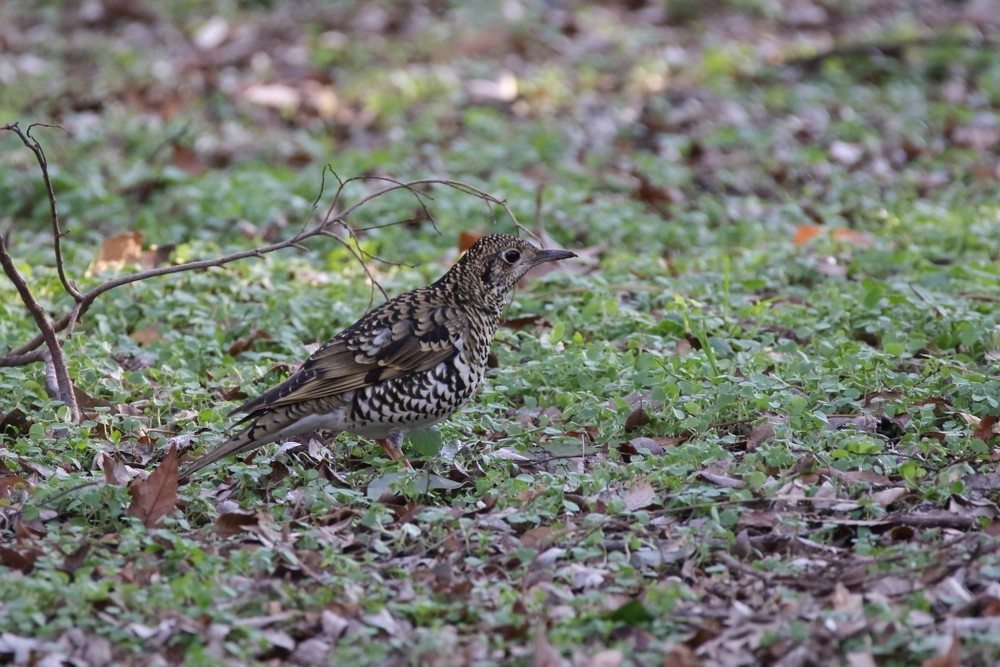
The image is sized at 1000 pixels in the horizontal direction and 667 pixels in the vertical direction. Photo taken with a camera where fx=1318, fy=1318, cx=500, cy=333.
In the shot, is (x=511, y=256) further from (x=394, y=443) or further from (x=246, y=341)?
(x=246, y=341)

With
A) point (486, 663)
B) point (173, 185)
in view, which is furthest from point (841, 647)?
point (173, 185)

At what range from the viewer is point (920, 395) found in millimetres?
6395

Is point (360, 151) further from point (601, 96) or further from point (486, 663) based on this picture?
point (486, 663)

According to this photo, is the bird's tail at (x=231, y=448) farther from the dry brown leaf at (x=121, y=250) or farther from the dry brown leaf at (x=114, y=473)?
the dry brown leaf at (x=121, y=250)

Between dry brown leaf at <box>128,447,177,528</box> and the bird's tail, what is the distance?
0.92ft

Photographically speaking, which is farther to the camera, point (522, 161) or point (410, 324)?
point (522, 161)

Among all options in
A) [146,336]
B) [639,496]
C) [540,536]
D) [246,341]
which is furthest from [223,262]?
[639,496]

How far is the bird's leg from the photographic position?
626 centimetres

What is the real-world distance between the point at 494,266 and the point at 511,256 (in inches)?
4.0

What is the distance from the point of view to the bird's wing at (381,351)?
6090 mm

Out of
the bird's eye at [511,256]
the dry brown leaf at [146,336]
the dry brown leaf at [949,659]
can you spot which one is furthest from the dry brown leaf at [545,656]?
the dry brown leaf at [146,336]

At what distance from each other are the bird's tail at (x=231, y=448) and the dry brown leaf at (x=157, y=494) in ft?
0.92

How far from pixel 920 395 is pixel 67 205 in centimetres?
708

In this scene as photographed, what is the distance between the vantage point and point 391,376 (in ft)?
20.4
